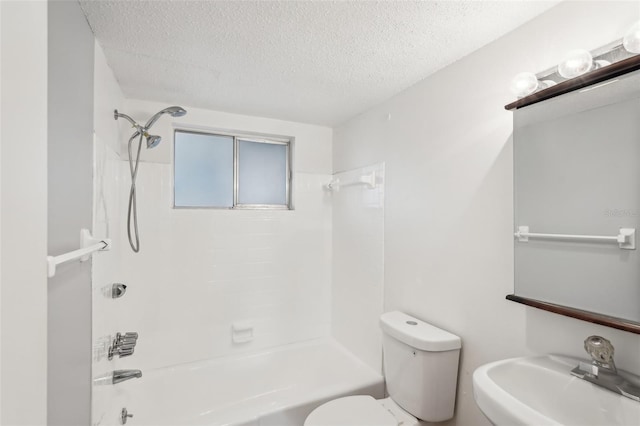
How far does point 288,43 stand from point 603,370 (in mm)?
1772

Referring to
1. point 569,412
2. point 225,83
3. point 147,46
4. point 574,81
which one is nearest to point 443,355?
point 569,412

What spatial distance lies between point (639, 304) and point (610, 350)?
0.17 m

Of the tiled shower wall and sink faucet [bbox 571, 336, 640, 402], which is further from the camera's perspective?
the tiled shower wall

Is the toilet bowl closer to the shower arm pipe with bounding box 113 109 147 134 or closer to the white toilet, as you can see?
the white toilet

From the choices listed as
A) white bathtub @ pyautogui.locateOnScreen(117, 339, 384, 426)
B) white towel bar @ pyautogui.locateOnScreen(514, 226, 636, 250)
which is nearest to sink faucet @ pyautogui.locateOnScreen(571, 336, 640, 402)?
white towel bar @ pyautogui.locateOnScreen(514, 226, 636, 250)

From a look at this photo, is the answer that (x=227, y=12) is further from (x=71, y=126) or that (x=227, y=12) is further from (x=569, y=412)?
(x=569, y=412)

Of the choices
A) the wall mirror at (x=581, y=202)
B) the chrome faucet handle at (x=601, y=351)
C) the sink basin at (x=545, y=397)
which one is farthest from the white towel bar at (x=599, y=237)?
the sink basin at (x=545, y=397)

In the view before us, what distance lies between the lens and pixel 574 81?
1060mm

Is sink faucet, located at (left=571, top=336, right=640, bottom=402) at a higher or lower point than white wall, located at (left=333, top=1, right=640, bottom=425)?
lower

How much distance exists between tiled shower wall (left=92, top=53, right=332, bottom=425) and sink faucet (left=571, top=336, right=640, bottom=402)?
2037mm

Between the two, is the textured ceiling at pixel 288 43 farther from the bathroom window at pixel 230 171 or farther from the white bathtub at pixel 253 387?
the white bathtub at pixel 253 387

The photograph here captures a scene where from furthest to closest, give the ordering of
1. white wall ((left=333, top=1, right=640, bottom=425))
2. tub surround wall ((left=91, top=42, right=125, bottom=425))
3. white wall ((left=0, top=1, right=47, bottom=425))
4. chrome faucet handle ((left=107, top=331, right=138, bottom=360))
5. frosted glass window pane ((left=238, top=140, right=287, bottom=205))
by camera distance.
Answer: frosted glass window pane ((left=238, top=140, right=287, bottom=205)), chrome faucet handle ((left=107, top=331, right=138, bottom=360)), tub surround wall ((left=91, top=42, right=125, bottom=425)), white wall ((left=333, top=1, right=640, bottom=425)), white wall ((left=0, top=1, right=47, bottom=425))

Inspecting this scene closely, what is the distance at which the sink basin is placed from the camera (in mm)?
889

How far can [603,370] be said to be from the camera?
3.23 ft
